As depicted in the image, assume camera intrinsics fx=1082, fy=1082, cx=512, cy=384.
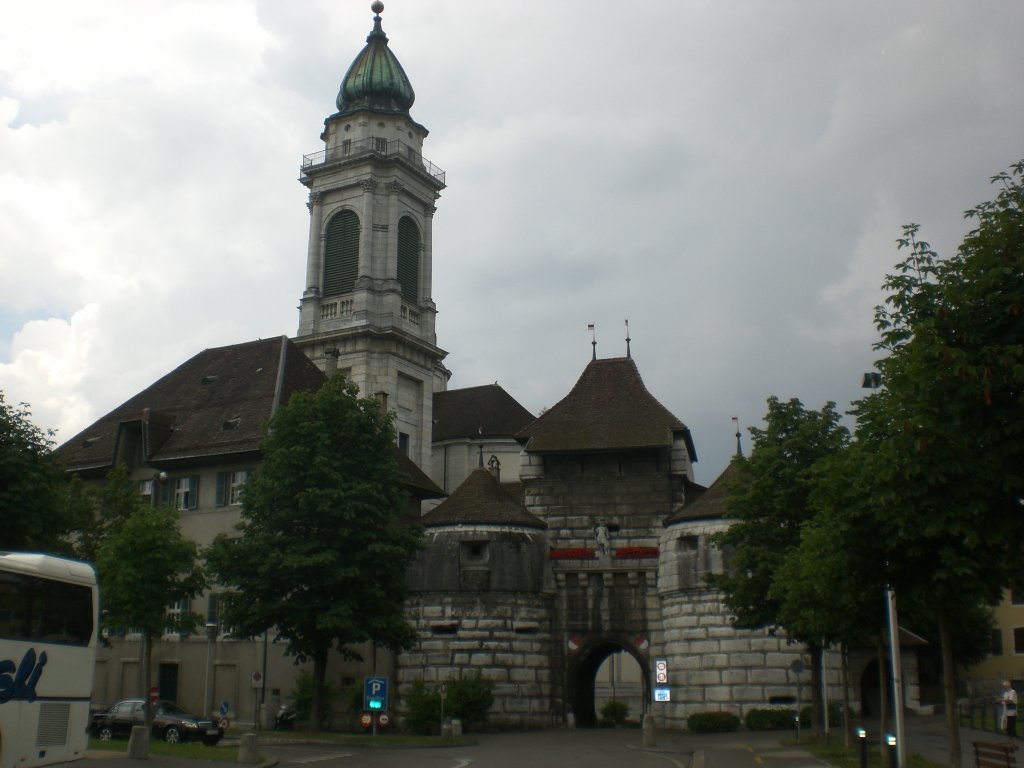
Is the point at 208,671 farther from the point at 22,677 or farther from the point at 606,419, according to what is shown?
the point at 22,677

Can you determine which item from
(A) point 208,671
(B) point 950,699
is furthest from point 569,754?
(A) point 208,671

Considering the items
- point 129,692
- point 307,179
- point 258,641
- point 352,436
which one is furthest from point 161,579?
point 307,179

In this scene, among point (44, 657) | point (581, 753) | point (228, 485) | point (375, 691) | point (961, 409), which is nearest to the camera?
point (961, 409)

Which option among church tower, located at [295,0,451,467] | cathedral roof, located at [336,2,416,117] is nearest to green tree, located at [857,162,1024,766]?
church tower, located at [295,0,451,467]

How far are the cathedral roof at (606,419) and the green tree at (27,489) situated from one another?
19962 millimetres

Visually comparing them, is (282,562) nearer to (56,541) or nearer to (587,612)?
(56,541)

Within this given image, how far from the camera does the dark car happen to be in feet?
109

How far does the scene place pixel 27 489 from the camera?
32.9 m

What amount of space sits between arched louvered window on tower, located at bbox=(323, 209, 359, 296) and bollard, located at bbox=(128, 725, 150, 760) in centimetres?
4859

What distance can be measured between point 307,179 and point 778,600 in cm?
5326

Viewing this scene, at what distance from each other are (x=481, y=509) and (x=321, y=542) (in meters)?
9.47

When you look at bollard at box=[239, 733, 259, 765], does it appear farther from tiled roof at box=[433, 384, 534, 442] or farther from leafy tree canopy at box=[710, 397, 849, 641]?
tiled roof at box=[433, 384, 534, 442]

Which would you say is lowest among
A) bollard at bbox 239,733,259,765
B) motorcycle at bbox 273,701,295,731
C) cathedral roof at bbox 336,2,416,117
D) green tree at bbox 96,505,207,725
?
motorcycle at bbox 273,701,295,731

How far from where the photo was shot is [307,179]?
2968 inches
